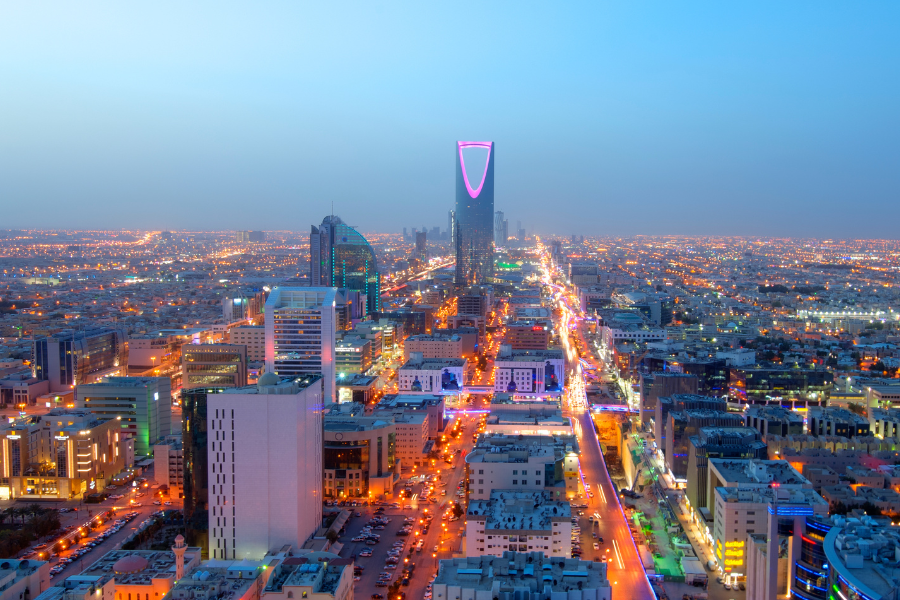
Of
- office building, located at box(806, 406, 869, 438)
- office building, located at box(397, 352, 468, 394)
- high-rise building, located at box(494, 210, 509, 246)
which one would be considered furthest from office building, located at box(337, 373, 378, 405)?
high-rise building, located at box(494, 210, 509, 246)

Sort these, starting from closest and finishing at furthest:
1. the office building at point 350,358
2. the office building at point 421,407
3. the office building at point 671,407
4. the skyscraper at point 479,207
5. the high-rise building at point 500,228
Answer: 1. the office building at point 671,407
2. the office building at point 421,407
3. the office building at point 350,358
4. the skyscraper at point 479,207
5. the high-rise building at point 500,228

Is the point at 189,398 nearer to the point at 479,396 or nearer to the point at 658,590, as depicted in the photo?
the point at 658,590

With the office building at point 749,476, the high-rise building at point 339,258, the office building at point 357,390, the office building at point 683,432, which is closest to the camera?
the office building at point 749,476

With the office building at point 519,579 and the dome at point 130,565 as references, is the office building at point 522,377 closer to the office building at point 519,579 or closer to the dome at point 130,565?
the office building at point 519,579

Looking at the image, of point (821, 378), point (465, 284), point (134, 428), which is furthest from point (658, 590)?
point (465, 284)

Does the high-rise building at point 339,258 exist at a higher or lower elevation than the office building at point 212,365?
higher

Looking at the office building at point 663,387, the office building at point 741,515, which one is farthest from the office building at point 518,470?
the office building at point 663,387

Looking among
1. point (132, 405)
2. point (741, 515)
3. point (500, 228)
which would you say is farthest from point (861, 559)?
point (500, 228)
